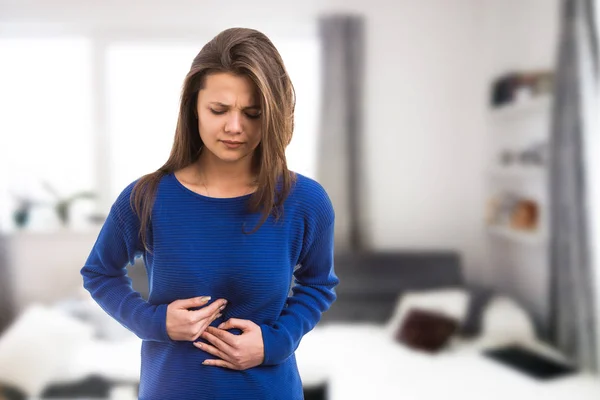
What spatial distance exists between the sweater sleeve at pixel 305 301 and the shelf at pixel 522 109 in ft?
3.85

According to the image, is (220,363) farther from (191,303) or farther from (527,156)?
(527,156)

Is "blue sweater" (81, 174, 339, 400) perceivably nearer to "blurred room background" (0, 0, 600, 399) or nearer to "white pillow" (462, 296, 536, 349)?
"blurred room background" (0, 0, 600, 399)

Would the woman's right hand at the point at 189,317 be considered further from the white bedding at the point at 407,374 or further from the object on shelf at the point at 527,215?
the object on shelf at the point at 527,215

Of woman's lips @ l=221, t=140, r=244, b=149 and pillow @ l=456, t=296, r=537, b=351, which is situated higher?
woman's lips @ l=221, t=140, r=244, b=149

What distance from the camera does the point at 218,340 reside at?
0.52m

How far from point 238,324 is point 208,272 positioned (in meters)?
0.06

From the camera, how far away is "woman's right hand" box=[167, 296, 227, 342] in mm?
505

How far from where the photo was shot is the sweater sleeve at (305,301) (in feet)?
1.75

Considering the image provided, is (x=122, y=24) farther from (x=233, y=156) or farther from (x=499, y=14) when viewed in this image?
(x=233, y=156)

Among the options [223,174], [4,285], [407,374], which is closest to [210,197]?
[223,174]

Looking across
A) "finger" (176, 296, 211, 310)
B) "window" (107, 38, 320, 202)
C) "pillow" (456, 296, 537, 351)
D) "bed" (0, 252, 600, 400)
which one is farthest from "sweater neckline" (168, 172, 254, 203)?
"pillow" (456, 296, 537, 351)

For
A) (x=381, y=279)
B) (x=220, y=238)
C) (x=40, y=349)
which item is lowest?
(x=40, y=349)

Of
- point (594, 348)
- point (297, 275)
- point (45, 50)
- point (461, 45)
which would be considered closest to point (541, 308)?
point (594, 348)

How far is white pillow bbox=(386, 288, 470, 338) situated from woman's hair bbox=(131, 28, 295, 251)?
1.29 meters
